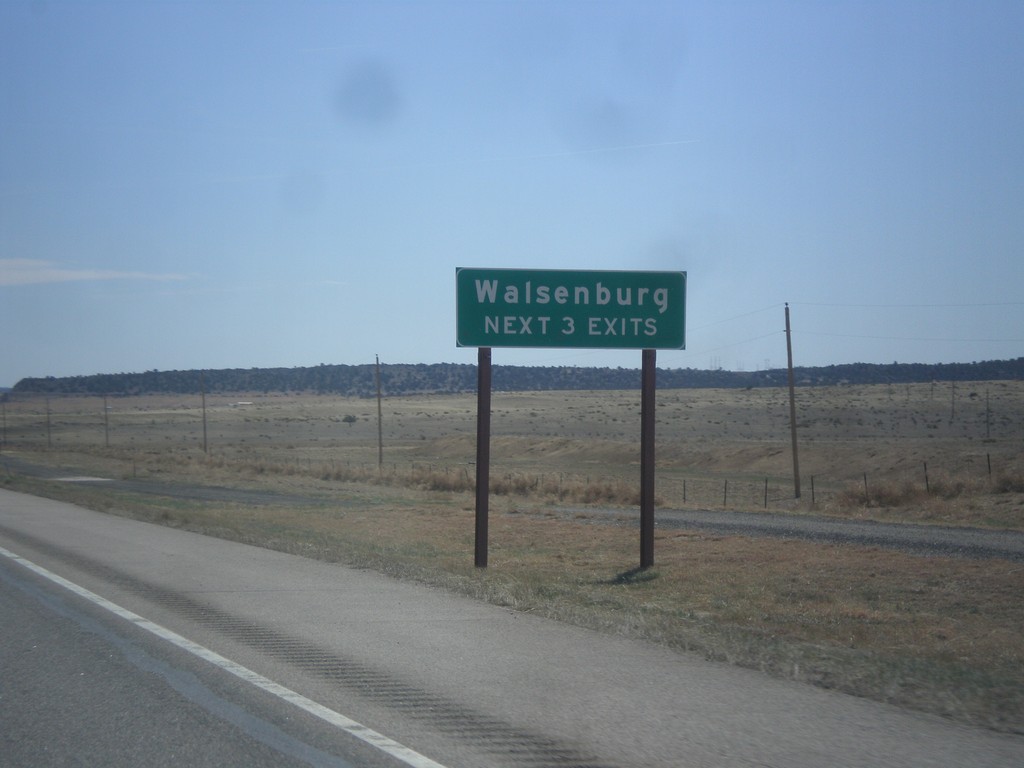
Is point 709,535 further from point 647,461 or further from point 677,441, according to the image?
point 677,441

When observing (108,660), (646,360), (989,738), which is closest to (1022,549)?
(646,360)

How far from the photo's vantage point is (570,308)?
18.3 meters

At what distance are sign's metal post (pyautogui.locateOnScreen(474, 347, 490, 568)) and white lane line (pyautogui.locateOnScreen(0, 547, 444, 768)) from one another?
6.95 m

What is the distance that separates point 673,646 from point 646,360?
30.7ft

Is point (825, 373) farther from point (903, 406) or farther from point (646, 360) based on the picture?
point (646, 360)

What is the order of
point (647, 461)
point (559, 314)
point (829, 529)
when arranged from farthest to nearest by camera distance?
1. point (829, 529)
2. point (647, 461)
3. point (559, 314)

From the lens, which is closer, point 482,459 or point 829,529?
point 482,459

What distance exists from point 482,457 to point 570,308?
310 centimetres

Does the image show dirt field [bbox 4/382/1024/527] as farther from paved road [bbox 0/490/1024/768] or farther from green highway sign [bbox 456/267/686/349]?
paved road [bbox 0/490/1024/768]

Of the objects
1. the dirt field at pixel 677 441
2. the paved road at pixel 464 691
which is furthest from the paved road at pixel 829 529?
the paved road at pixel 464 691

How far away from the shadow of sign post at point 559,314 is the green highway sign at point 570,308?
16 mm

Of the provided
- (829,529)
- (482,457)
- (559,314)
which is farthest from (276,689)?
(829,529)

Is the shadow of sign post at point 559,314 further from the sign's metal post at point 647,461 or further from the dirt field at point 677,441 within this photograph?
the dirt field at point 677,441

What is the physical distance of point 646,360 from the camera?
1859cm
